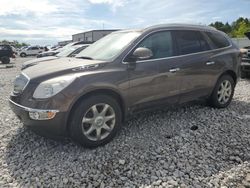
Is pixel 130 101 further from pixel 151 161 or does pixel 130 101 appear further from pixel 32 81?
pixel 32 81

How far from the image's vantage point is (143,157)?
3666mm

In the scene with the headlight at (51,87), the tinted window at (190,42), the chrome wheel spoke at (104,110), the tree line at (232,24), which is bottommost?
the chrome wheel spoke at (104,110)

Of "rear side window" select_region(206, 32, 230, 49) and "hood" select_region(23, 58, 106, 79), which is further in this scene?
"rear side window" select_region(206, 32, 230, 49)

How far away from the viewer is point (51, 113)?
11.5 ft

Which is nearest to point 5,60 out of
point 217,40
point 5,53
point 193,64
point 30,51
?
point 5,53

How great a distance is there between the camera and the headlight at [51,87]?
138 inches

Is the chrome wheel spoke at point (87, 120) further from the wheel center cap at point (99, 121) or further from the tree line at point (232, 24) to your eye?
the tree line at point (232, 24)

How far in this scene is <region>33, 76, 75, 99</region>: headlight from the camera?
3.51 m

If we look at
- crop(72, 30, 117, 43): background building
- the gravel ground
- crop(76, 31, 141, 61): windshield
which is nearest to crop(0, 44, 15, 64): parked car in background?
the gravel ground

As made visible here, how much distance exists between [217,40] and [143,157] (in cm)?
328

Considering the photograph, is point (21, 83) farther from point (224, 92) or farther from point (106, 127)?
point (224, 92)

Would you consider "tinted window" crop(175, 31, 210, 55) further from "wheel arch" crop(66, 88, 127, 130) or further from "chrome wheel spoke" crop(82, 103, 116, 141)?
"chrome wheel spoke" crop(82, 103, 116, 141)

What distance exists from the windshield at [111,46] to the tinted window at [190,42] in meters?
0.88

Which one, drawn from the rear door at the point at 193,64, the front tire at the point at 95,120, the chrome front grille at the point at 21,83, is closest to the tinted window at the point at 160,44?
the rear door at the point at 193,64
